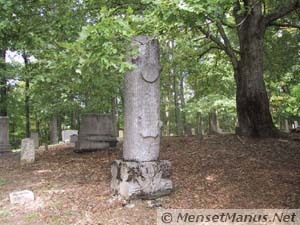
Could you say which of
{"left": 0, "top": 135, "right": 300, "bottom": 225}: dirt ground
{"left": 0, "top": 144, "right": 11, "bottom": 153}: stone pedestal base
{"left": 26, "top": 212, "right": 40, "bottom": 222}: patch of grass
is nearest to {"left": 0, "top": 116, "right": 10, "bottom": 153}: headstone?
{"left": 0, "top": 144, "right": 11, "bottom": 153}: stone pedestal base

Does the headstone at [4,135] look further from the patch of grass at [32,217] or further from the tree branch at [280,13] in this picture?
the tree branch at [280,13]

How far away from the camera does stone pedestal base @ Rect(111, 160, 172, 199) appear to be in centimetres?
575

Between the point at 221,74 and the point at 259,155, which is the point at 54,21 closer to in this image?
the point at 259,155

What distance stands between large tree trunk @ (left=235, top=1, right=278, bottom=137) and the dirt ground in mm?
563

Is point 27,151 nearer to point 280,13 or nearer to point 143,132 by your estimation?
point 143,132

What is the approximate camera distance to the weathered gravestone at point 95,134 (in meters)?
10.5

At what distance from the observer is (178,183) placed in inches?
259

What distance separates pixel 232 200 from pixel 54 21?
516cm

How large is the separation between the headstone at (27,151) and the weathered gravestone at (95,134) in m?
1.43

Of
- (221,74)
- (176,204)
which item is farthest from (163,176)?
(221,74)

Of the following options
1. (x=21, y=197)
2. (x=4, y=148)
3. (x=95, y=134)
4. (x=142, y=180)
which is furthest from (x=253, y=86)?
(x=4, y=148)

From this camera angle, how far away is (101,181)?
6.93 m

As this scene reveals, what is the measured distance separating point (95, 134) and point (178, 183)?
184 inches

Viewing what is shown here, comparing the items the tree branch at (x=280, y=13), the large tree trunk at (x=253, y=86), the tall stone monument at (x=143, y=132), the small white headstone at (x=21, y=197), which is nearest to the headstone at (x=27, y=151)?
the small white headstone at (x=21, y=197)
